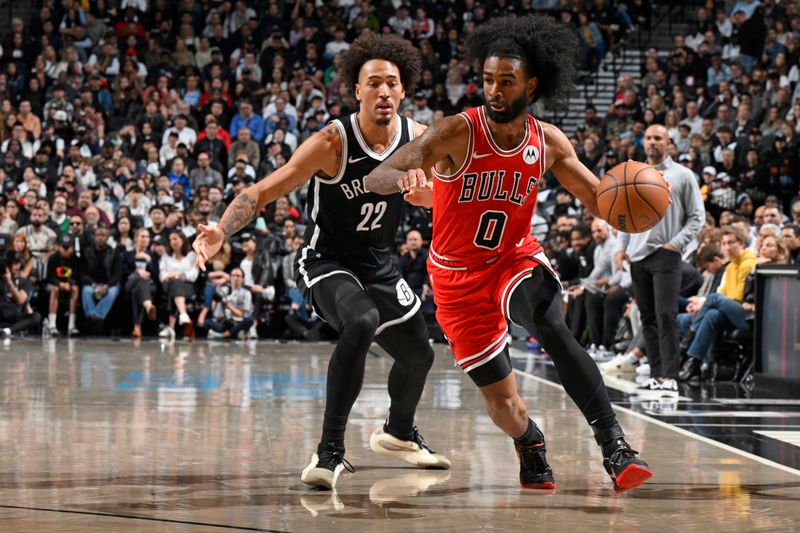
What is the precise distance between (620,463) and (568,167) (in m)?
1.28

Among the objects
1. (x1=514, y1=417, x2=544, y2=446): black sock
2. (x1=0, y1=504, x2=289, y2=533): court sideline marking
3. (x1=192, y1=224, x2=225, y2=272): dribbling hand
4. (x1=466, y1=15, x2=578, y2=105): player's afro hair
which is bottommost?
(x1=0, y1=504, x2=289, y2=533): court sideline marking

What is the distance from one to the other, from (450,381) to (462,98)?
391 inches

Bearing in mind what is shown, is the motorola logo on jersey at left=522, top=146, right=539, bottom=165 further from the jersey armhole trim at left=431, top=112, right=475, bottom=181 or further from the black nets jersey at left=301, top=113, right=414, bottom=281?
the black nets jersey at left=301, top=113, right=414, bottom=281

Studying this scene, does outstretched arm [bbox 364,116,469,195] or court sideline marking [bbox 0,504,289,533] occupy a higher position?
outstretched arm [bbox 364,116,469,195]

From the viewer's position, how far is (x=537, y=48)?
4789 mm

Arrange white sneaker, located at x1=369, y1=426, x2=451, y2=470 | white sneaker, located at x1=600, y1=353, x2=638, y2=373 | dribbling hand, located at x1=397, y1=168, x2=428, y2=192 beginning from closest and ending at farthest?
dribbling hand, located at x1=397, y1=168, x2=428, y2=192 < white sneaker, located at x1=369, y1=426, x2=451, y2=470 < white sneaker, located at x1=600, y1=353, x2=638, y2=373

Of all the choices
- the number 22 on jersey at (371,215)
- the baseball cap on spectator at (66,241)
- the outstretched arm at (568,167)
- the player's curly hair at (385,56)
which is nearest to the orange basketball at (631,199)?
the outstretched arm at (568,167)

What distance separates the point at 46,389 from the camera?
8.25 meters

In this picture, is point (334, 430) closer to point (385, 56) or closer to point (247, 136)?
point (385, 56)

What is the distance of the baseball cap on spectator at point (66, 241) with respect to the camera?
14.3 metres

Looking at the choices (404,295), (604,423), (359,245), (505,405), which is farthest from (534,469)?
(359,245)

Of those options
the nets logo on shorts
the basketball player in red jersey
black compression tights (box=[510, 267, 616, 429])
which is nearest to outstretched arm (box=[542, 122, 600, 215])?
the basketball player in red jersey

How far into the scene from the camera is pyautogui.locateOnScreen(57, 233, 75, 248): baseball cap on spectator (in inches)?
564

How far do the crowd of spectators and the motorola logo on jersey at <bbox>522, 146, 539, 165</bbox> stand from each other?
4836mm
